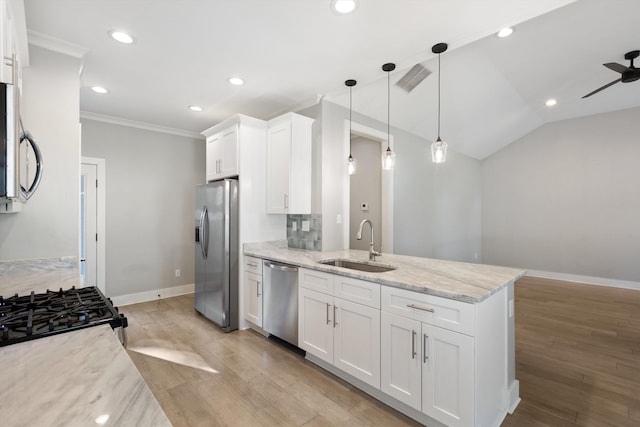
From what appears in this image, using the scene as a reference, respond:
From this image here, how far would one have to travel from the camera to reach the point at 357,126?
375 cm

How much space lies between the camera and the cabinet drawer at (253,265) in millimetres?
3180

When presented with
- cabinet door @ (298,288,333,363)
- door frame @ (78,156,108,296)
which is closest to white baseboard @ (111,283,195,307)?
door frame @ (78,156,108,296)

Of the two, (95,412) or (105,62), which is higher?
(105,62)

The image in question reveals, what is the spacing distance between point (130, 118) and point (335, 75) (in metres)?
3.05

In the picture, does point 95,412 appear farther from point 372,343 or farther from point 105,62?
point 105,62

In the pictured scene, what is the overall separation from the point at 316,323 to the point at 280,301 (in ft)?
1.79

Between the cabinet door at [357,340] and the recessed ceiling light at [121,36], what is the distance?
2592 mm

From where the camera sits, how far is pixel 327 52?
2480mm

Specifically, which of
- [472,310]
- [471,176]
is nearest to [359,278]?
[472,310]

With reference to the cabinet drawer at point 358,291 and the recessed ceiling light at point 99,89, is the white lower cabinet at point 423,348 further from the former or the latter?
the recessed ceiling light at point 99,89

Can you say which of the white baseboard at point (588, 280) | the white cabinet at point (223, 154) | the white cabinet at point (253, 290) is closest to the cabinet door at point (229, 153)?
the white cabinet at point (223, 154)

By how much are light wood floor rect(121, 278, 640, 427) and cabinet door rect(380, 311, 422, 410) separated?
0.19 metres

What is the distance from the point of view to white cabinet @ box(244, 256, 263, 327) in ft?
10.4

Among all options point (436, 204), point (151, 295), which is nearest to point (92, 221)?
point (151, 295)
